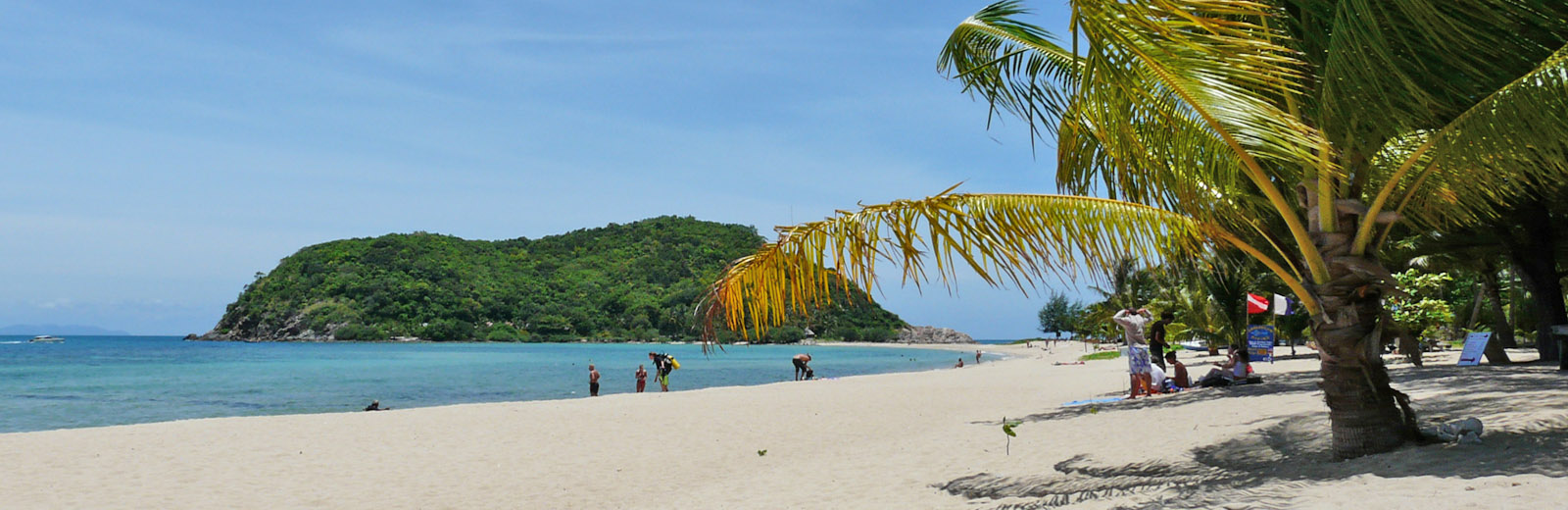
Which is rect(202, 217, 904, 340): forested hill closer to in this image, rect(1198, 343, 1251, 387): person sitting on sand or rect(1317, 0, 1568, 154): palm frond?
rect(1198, 343, 1251, 387): person sitting on sand

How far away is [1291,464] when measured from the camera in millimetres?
5977

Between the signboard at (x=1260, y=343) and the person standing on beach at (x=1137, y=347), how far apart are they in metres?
11.4

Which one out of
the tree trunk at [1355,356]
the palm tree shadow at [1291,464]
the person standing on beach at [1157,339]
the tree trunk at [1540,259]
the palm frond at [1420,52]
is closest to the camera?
the palm frond at [1420,52]

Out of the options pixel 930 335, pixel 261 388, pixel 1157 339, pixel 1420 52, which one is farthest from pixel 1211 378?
pixel 930 335

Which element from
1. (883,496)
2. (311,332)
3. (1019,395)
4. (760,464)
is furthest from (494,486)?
(311,332)

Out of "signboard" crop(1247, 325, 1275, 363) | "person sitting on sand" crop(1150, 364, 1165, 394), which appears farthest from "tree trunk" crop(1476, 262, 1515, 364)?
"person sitting on sand" crop(1150, 364, 1165, 394)

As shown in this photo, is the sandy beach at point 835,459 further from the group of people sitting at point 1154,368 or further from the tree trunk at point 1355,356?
the group of people sitting at point 1154,368

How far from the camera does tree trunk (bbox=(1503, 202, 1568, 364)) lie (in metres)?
13.1

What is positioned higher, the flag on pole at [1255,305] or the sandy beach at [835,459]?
the flag on pole at [1255,305]

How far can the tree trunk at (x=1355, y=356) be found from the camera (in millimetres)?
5078

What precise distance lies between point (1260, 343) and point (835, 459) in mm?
18145

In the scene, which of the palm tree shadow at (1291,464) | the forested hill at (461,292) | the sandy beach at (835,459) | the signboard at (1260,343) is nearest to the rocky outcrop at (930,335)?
the forested hill at (461,292)

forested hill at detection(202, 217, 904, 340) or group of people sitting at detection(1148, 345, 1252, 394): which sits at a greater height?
forested hill at detection(202, 217, 904, 340)

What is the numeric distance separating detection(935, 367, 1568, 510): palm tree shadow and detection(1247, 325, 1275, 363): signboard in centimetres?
1379
